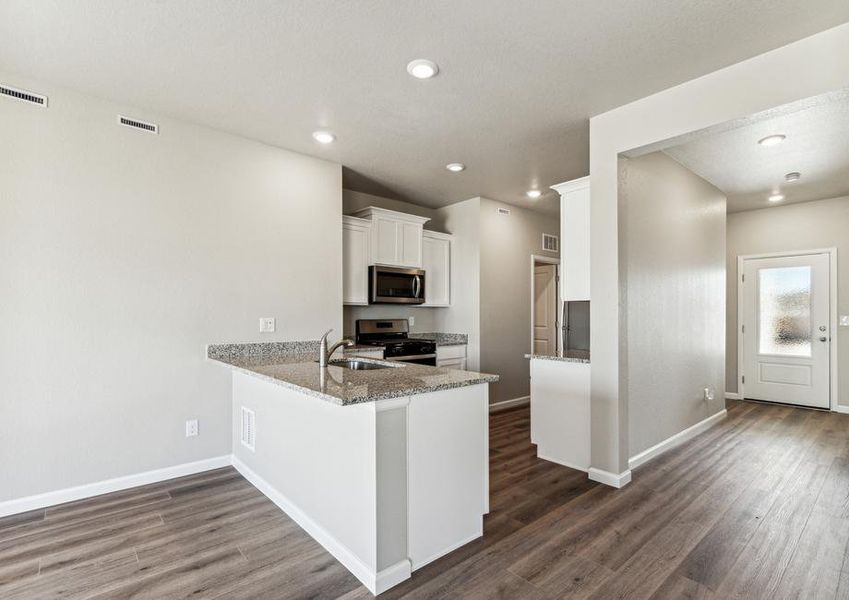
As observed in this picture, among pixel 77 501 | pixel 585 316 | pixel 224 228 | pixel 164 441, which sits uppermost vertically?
pixel 224 228

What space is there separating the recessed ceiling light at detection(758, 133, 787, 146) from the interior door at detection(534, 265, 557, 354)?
10.9 feet

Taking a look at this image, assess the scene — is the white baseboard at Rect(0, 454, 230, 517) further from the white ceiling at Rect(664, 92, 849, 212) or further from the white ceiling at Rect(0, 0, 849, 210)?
the white ceiling at Rect(664, 92, 849, 212)

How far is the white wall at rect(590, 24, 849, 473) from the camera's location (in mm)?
Result: 2230

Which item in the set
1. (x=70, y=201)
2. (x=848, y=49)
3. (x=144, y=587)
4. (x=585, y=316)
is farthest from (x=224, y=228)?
(x=585, y=316)

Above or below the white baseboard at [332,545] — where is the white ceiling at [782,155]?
above

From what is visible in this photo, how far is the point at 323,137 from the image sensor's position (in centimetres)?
352

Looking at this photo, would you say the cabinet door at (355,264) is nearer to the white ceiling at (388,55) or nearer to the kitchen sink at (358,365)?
the white ceiling at (388,55)

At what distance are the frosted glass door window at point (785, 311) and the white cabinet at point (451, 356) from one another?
13.5 feet

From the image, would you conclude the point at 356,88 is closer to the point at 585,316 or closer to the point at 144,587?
the point at 144,587

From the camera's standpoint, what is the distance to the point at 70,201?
281 cm

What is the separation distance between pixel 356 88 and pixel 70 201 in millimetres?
2035

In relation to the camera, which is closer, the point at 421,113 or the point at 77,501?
the point at 77,501

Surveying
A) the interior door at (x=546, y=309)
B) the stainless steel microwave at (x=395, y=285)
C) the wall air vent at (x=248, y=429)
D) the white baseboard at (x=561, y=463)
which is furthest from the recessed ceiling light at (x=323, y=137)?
the interior door at (x=546, y=309)

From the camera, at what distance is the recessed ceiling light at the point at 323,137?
345 cm
